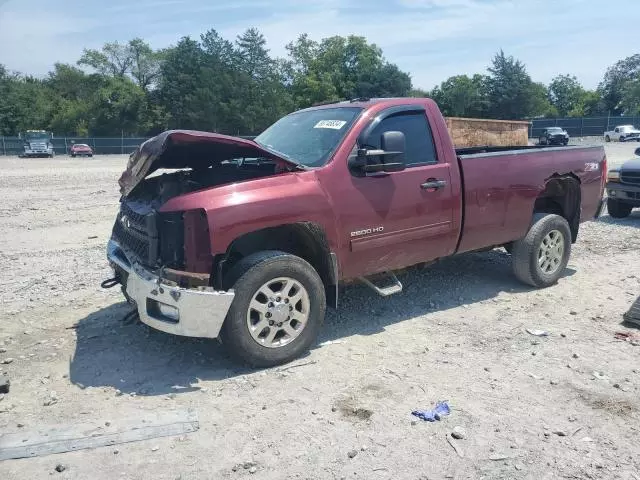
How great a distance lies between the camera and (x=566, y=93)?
9550 centimetres

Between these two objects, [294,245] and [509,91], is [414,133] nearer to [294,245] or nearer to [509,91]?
[294,245]

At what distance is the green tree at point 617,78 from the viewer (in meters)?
87.1

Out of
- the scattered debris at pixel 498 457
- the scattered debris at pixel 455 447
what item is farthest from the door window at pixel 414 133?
the scattered debris at pixel 498 457

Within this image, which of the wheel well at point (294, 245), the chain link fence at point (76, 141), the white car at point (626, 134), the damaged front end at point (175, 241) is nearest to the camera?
the damaged front end at point (175, 241)

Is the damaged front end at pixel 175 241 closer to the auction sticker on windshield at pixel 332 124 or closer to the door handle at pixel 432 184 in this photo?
the auction sticker on windshield at pixel 332 124

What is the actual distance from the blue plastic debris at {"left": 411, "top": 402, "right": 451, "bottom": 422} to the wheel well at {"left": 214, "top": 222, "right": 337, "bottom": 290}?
53.7 inches

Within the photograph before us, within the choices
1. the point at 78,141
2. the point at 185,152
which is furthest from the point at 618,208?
the point at 78,141

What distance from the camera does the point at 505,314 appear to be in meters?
5.63

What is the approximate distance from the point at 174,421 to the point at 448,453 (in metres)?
1.73

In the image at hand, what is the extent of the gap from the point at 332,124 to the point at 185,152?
1.35 metres

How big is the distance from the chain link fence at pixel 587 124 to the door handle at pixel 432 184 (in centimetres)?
5702

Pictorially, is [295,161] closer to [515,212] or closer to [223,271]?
[223,271]

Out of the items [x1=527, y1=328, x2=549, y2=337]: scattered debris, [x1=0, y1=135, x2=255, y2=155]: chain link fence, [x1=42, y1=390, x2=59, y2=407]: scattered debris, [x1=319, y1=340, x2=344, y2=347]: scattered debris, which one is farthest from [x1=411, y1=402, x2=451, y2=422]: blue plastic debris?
[x1=0, y1=135, x2=255, y2=155]: chain link fence

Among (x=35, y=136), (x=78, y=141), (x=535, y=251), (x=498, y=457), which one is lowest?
(x=498, y=457)
